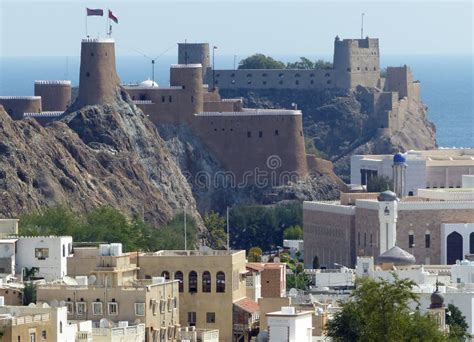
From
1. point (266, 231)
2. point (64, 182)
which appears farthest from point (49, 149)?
point (266, 231)

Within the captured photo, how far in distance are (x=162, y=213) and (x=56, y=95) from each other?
22.0m

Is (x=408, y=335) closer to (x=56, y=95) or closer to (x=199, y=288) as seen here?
(x=199, y=288)

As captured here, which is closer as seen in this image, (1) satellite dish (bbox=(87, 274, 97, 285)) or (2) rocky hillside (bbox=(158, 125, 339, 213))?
(1) satellite dish (bbox=(87, 274, 97, 285))

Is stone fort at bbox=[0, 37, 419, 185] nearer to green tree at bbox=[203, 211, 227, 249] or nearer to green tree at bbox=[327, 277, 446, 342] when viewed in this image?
green tree at bbox=[203, 211, 227, 249]

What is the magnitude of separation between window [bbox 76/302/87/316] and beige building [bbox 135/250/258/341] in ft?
11.3

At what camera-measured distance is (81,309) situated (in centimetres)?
6438

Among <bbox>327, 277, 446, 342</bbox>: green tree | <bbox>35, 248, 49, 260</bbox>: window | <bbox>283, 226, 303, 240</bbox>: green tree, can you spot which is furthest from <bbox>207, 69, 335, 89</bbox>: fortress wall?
<bbox>327, 277, 446, 342</bbox>: green tree

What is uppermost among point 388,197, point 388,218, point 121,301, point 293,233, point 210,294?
point 121,301

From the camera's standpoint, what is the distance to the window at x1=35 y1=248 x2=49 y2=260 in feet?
232

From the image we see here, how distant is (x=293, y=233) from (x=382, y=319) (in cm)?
6301

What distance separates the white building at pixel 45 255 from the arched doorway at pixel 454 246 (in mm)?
39586

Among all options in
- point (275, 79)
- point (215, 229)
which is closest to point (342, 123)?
point (275, 79)

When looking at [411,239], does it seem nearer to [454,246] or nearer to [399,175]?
[454,246]

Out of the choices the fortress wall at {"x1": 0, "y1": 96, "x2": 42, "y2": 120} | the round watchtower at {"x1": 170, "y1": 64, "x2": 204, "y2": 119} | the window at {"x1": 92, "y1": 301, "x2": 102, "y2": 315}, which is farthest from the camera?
the fortress wall at {"x1": 0, "y1": 96, "x2": 42, "y2": 120}
